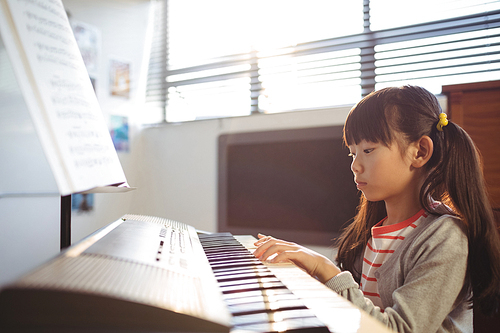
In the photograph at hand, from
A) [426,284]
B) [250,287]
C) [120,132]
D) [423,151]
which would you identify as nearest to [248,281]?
[250,287]

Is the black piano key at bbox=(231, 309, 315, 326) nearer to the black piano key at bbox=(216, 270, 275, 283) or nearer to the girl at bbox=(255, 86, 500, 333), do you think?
the black piano key at bbox=(216, 270, 275, 283)

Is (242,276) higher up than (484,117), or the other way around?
(484,117)

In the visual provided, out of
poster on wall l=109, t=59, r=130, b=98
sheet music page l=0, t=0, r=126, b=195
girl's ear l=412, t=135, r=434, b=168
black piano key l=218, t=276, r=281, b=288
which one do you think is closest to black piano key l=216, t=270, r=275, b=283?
black piano key l=218, t=276, r=281, b=288

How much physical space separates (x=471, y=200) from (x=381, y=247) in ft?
0.75

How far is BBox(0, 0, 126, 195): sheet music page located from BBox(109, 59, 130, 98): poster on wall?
175cm

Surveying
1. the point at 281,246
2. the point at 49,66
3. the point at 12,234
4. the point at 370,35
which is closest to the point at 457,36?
the point at 370,35

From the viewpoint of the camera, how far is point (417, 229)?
2.32 feet

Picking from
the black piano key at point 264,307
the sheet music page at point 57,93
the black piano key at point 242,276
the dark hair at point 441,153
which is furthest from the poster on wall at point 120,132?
the black piano key at point 264,307

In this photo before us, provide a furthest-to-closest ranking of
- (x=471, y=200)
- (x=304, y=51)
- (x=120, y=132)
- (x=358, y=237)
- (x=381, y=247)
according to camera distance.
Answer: (x=120, y=132), (x=304, y=51), (x=358, y=237), (x=381, y=247), (x=471, y=200)

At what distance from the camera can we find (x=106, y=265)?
37 centimetres

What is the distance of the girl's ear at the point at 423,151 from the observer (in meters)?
0.76

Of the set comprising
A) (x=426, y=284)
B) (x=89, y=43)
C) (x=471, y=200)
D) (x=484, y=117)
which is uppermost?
(x=89, y=43)

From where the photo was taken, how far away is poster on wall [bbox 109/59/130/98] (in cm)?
222

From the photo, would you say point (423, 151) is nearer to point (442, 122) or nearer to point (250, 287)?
point (442, 122)
